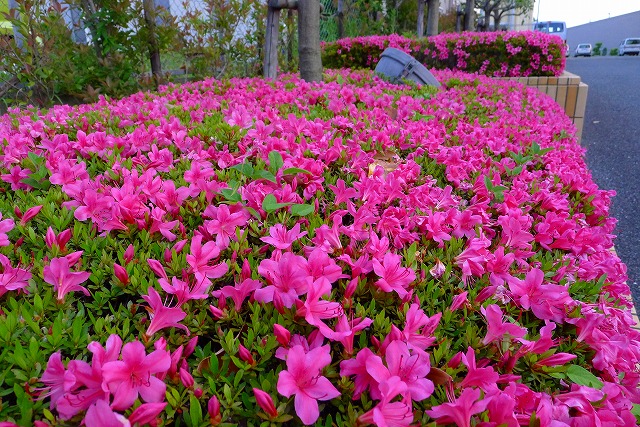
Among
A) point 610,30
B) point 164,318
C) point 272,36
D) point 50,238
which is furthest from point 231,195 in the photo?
point 610,30

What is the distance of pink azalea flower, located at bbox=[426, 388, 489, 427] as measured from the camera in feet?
2.71

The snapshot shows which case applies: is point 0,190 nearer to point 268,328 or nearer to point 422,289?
point 268,328

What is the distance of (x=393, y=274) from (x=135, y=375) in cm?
59

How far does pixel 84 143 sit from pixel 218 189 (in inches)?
36.0

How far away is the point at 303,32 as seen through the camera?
18.7 feet

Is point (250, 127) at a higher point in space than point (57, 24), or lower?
lower

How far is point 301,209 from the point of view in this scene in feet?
4.77

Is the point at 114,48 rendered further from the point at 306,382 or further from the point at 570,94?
the point at 570,94

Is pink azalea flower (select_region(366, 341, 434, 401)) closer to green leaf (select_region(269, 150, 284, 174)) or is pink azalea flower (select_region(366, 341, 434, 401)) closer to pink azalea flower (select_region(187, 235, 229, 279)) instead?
pink azalea flower (select_region(187, 235, 229, 279))

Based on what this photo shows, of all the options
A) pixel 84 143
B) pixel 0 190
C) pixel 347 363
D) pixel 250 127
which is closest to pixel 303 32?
pixel 250 127

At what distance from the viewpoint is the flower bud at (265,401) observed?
805mm

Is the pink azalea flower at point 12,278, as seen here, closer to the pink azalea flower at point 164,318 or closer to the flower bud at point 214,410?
the pink azalea flower at point 164,318

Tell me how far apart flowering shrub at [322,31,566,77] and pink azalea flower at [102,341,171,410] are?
31.7 feet

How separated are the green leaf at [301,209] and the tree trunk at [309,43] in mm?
4442
